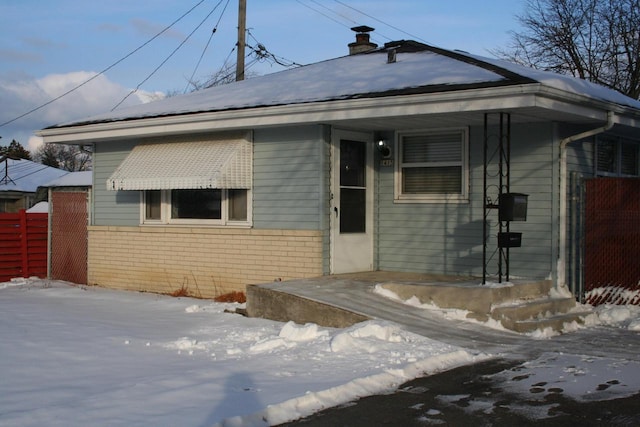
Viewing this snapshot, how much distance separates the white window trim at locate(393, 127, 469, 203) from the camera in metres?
11.9

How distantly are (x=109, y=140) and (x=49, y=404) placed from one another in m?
9.90

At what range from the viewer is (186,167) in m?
13.3

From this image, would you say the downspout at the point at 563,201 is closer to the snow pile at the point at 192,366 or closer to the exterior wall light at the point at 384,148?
the exterior wall light at the point at 384,148

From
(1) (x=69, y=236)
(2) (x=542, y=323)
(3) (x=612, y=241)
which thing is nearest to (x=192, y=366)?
(2) (x=542, y=323)

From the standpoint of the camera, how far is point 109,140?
15344 mm

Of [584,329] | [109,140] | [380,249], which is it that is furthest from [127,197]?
[584,329]

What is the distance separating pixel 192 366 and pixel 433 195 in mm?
5968

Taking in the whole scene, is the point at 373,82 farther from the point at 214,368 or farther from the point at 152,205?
the point at 214,368

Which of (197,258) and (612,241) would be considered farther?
(197,258)

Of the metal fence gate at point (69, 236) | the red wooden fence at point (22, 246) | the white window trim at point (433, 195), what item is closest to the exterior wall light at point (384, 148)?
the white window trim at point (433, 195)

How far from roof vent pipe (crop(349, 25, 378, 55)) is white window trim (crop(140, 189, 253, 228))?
5464 mm

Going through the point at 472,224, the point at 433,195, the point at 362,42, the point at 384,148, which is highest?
the point at 362,42

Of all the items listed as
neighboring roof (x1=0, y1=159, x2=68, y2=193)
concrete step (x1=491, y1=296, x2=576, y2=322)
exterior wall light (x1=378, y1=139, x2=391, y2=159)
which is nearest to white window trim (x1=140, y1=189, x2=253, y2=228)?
exterior wall light (x1=378, y1=139, x2=391, y2=159)

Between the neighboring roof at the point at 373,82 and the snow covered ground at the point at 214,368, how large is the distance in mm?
3611
